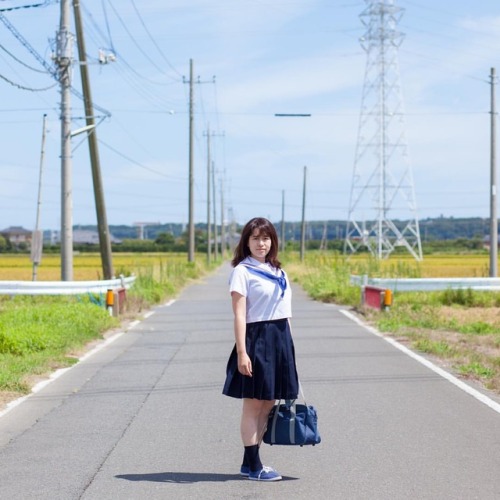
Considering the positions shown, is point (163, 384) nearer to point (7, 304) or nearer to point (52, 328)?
point (52, 328)

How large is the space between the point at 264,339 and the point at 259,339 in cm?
3

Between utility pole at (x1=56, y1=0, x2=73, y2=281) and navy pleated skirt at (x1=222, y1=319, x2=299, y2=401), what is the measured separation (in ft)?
53.0

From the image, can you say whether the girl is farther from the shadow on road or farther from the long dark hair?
the shadow on road

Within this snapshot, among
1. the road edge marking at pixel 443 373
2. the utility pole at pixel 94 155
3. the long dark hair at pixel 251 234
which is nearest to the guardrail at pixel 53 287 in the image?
the utility pole at pixel 94 155

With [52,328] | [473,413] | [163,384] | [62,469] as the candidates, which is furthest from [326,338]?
[62,469]

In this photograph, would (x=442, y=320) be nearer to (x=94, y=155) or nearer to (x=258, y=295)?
(x=94, y=155)

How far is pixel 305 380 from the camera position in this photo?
36.9 ft

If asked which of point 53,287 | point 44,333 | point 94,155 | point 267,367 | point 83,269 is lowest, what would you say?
point 83,269

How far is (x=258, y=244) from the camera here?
636 centimetres

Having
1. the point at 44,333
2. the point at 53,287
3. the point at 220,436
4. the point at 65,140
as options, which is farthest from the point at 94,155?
the point at 220,436

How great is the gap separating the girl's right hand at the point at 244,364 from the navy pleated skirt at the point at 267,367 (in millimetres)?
103

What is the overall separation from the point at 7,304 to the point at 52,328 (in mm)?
6372

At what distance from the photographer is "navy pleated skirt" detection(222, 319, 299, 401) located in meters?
6.20

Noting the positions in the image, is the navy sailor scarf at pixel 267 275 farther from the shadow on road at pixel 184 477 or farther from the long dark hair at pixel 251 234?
the shadow on road at pixel 184 477
